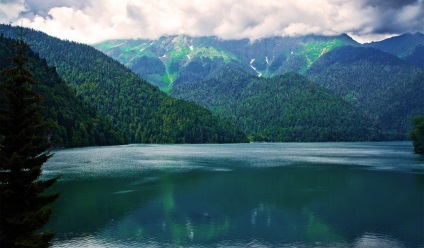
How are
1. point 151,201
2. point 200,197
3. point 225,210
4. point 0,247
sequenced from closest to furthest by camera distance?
point 0,247 → point 225,210 → point 151,201 → point 200,197

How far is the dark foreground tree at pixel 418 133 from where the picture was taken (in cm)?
17051

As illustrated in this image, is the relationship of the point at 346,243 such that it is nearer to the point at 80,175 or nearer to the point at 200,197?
the point at 200,197

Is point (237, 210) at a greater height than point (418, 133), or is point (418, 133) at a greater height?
point (418, 133)

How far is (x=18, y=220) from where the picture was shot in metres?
25.7

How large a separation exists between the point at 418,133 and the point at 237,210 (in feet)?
485

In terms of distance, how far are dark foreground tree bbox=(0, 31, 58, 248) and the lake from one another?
17103mm

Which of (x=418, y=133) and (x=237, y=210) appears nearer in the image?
(x=237, y=210)

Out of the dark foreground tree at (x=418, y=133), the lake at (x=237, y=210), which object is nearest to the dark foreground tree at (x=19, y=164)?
the lake at (x=237, y=210)

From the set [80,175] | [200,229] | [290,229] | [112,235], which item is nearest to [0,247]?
[112,235]

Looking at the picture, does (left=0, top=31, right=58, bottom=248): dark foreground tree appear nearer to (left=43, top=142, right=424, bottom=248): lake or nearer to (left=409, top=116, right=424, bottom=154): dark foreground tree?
(left=43, top=142, right=424, bottom=248): lake

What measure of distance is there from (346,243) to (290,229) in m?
7.64

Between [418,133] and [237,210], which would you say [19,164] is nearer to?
[237,210]

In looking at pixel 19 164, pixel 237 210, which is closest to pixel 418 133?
pixel 237 210

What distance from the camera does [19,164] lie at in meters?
25.9
